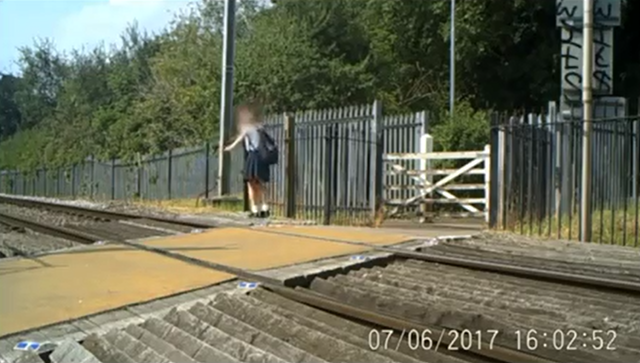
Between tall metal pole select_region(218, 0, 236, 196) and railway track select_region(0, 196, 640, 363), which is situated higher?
tall metal pole select_region(218, 0, 236, 196)

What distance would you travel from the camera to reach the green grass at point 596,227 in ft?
30.2

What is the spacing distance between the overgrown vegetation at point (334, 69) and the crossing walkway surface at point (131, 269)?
39.1 feet

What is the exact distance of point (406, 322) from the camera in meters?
4.25

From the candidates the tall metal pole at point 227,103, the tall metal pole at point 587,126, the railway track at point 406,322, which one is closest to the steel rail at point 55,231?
the railway track at point 406,322

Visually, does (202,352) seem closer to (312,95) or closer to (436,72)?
(312,95)

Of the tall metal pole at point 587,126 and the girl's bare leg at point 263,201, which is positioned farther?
the girl's bare leg at point 263,201

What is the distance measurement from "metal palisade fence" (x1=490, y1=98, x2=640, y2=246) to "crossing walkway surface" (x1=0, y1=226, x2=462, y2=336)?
2.13m

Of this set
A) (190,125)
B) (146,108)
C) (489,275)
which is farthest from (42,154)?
(489,275)

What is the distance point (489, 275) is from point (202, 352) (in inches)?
112

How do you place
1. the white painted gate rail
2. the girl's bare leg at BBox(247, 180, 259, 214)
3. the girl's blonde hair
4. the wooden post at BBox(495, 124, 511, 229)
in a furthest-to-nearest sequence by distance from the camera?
the white painted gate rail, the girl's blonde hair, the girl's bare leg at BBox(247, 180, 259, 214), the wooden post at BBox(495, 124, 511, 229)

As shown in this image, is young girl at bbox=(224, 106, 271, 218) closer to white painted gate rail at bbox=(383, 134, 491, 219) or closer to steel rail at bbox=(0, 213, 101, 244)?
steel rail at bbox=(0, 213, 101, 244)

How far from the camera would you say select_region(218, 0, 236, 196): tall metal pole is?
1591 cm
